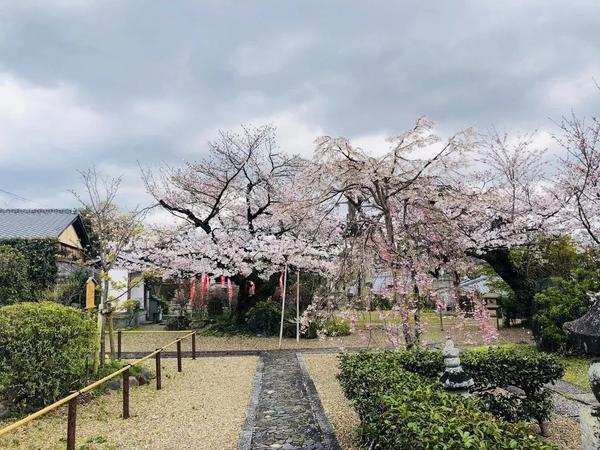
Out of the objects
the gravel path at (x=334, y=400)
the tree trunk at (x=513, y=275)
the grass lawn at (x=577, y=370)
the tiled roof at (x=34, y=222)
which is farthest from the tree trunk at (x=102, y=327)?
the tree trunk at (x=513, y=275)

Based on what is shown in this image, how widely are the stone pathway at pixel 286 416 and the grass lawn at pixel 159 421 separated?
19 cm

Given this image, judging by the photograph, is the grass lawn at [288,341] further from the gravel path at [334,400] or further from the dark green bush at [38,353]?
the dark green bush at [38,353]

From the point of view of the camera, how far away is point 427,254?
26.2 ft

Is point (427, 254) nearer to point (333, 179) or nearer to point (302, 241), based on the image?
point (333, 179)

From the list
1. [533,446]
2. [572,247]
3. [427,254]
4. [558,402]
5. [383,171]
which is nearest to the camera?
[533,446]

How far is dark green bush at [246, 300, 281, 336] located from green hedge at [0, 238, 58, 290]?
634cm

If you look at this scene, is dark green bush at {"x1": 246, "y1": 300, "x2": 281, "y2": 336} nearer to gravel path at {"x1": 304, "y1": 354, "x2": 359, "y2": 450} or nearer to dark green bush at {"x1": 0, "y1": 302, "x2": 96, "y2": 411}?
gravel path at {"x1": 304, "y1": 354, "x2": 359, "y2": 450}

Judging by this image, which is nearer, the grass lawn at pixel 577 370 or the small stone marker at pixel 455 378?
the small stone marker at pixel 455 378

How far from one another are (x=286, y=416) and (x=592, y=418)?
3.58m

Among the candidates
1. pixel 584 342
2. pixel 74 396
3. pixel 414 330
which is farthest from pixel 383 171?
pixel 74 396

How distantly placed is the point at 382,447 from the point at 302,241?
1087cm

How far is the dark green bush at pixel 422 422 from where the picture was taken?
2.47 metres

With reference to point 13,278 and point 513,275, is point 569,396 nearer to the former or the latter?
point 513,275

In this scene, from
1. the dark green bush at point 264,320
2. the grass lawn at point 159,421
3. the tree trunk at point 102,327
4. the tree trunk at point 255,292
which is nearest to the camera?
the grass lawn at point 159,421
